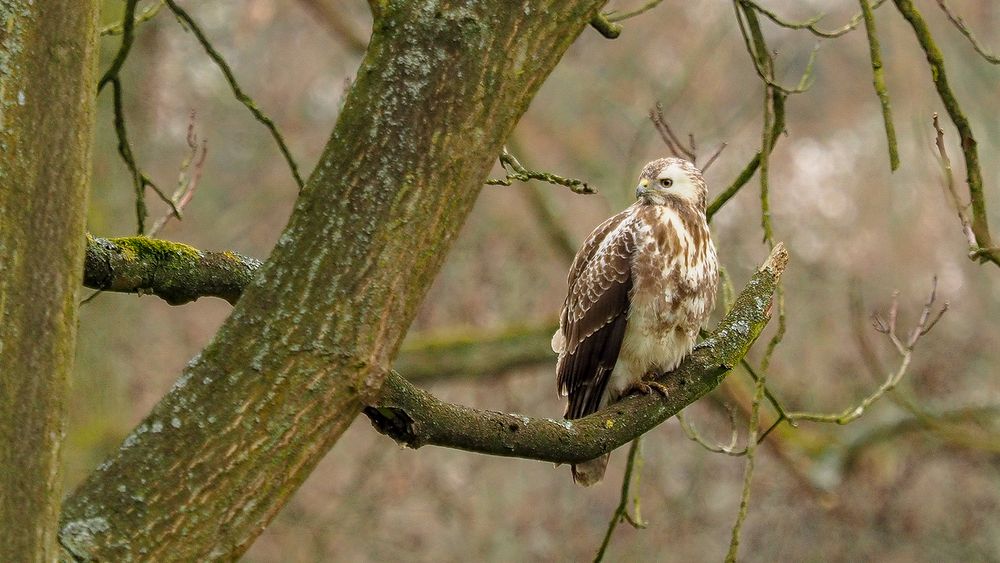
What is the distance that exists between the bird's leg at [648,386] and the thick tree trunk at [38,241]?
1990 mm

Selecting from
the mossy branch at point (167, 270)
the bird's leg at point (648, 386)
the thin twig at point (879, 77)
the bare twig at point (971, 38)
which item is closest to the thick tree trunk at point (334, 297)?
the mossy branch at point (167, 270)

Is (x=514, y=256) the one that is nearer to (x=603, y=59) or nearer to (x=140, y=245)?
(x=603, y=59)

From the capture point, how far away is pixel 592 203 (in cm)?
1341

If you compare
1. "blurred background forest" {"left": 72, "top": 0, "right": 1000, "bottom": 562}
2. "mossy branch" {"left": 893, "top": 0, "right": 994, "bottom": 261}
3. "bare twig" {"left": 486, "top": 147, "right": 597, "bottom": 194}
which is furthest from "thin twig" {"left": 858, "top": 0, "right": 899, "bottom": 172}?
"blurred background forest" {"left": 72, "top": 0, "right": 1000, "bottom": 562}

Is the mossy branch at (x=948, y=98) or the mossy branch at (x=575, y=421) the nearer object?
the mossy branch at (x=575, y=421)

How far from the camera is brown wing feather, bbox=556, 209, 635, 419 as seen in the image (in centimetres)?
504

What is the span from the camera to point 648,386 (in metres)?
4.32

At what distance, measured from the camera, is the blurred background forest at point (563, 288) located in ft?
32.6

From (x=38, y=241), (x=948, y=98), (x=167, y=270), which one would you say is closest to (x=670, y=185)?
(x=948, y=98)

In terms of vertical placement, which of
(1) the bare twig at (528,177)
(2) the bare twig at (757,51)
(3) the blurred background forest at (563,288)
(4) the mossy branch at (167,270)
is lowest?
(4) the mossy branch at (167,270)

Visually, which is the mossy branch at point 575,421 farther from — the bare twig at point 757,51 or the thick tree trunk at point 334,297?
the bare twig at point 757,51

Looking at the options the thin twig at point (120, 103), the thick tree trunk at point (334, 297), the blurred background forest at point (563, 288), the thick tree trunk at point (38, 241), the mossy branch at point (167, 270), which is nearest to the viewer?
the thick tree trunk at point (38, 241)

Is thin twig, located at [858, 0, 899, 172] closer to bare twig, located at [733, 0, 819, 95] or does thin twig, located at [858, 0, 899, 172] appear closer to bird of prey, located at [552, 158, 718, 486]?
bare twig, located at [733, 0, 819, 95]

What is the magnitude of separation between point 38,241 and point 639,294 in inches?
122
